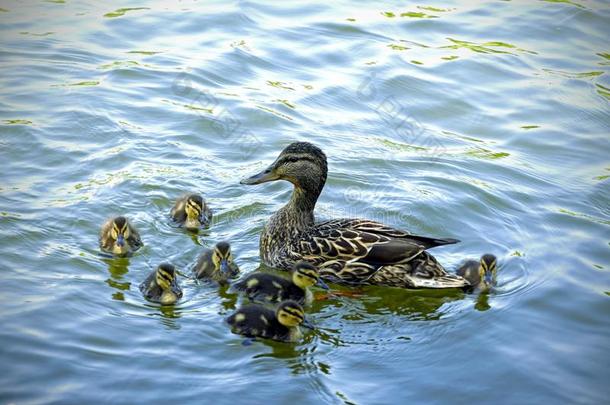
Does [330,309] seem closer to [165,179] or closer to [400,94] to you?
[165,179]

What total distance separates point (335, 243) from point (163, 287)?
4.68ft

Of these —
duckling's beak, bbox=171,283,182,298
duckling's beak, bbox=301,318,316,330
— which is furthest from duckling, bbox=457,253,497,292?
duckling's beak, bbox=171,283,182,298

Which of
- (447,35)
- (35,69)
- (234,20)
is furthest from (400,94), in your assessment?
(35,69)

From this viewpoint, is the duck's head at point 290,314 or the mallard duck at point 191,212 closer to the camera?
the duck's head at point 290,314

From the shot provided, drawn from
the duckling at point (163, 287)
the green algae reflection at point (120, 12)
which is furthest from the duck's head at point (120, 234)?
the green algae reflection at point (120, 12)

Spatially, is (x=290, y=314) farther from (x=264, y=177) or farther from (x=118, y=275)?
(x=264, y=177)

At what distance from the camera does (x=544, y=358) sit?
6.05 metres

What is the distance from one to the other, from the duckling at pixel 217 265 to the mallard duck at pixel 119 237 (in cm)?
61

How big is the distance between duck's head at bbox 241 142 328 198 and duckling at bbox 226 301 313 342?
157 centimetres

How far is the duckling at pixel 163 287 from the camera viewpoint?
6.12 m

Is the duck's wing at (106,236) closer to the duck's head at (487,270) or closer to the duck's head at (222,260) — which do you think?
the duck's head at (222,260)

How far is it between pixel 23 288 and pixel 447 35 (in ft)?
24.1

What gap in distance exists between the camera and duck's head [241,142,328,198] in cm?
716

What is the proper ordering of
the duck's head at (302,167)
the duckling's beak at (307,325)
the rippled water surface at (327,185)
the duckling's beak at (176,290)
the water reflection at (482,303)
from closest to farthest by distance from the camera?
the rippled water surface at (327,185) < the duckling's beak at (307,325) < the duckling's beak at (176,290) < the water reflection at (482,303) < the duck's head at (302,167)
